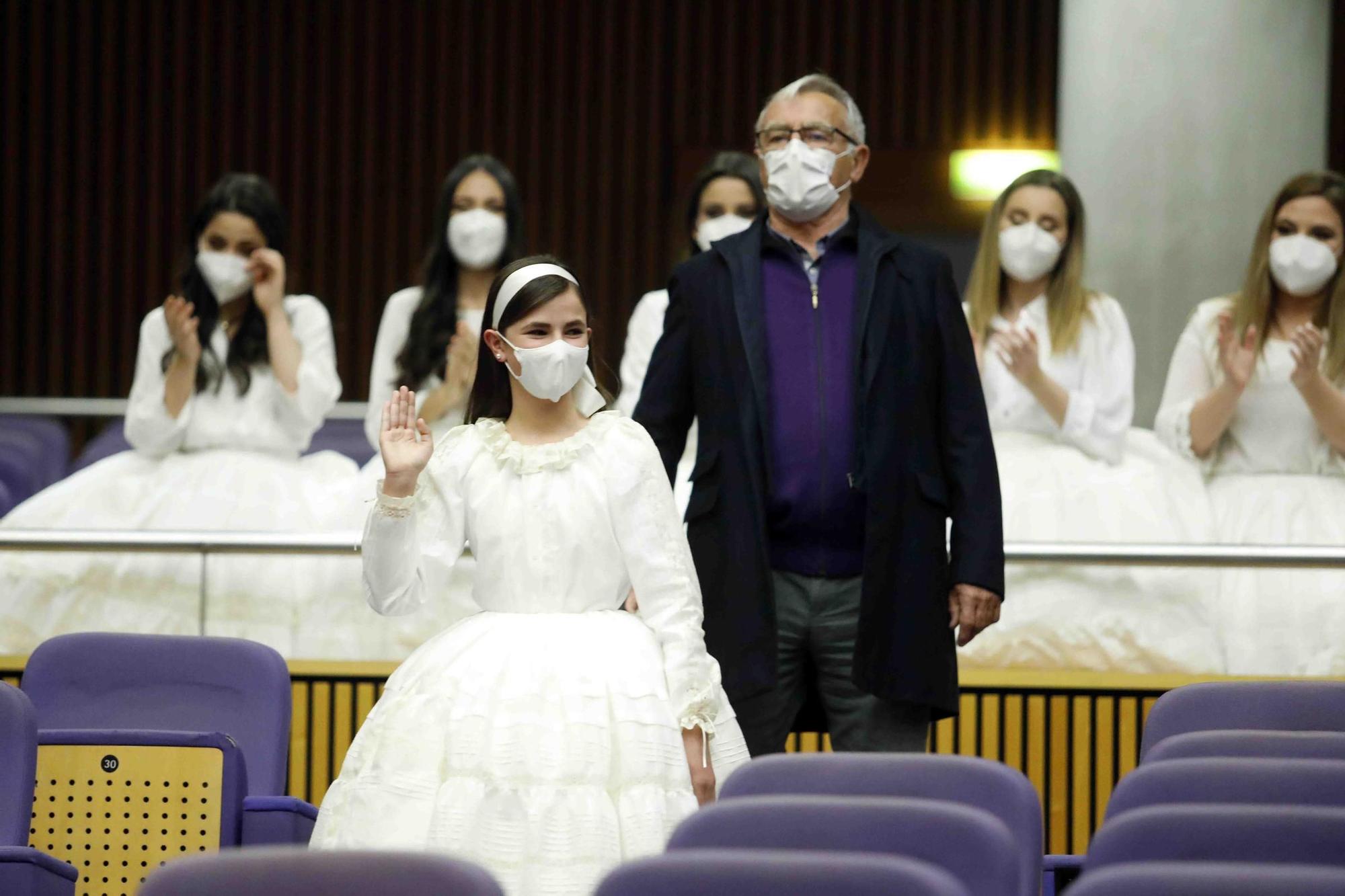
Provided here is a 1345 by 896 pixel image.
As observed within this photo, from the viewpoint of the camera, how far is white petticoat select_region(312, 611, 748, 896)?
3.12 m

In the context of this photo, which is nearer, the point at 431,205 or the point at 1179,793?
the point at 1179,793

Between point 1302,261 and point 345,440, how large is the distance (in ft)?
10.9

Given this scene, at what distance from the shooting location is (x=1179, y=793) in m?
2.82

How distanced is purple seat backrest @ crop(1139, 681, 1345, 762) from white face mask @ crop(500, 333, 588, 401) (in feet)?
3.85

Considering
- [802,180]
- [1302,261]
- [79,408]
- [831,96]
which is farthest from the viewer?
[79,408]

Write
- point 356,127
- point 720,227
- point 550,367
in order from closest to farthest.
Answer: point 550,367 → point 720,227 → point 356,127

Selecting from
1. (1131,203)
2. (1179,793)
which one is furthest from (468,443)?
(1131,203)

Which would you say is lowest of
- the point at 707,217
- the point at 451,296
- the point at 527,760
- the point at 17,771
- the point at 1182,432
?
the point at 17,771

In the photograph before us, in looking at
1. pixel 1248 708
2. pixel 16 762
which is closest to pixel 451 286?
pixel 16 762

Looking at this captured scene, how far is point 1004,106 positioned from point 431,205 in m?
2.50

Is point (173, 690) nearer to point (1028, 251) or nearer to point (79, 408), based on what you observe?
point (1028, 251)

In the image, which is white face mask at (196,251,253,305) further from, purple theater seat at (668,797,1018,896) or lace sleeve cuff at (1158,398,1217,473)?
purple theater seat at (668,797,1018,896)

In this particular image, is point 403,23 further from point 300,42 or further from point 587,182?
point 587,182

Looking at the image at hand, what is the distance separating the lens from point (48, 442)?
7316 millimetres
